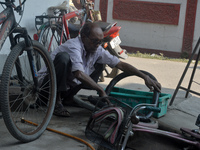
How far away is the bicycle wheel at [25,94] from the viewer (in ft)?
8.45

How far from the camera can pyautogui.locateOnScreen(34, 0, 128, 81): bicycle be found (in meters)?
5.03

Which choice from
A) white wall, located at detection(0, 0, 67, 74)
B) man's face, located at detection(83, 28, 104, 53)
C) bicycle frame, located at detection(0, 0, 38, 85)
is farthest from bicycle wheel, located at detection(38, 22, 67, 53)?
bicycle frame, located at detection(0, 0, 38, 85)

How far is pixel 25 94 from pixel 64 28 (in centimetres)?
223

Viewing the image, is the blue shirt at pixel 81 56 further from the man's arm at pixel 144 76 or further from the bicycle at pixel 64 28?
the bicycle at pixel 64 28

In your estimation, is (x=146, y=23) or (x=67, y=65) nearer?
(x=67, y=65)

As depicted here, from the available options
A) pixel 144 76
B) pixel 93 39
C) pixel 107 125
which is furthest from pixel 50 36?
pixel 107 125

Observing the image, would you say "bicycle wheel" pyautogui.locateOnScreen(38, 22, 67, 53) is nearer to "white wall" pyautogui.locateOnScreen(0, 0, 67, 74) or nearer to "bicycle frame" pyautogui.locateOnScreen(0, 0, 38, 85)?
"white wall" pyautogui.locateOnScreen(0, 0, 67, 74)

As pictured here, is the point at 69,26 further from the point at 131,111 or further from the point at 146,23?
the point at 146,23

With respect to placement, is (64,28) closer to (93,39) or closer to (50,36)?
(50,36)

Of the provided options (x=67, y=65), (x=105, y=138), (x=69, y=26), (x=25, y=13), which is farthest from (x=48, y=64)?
(x=69, y=26)

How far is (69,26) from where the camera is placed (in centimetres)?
559

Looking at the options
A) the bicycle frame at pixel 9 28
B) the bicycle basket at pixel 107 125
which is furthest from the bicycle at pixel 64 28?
the bicycle basket at pixel 107 125

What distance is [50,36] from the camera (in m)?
5.43

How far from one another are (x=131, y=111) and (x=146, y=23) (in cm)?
760
